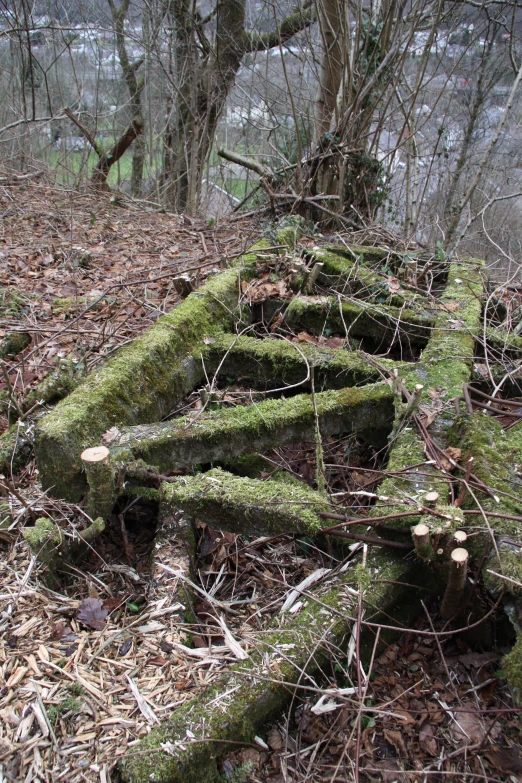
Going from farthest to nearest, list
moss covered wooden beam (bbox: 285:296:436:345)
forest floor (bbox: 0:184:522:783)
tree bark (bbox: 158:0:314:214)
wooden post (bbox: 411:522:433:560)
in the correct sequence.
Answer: tree bark (bbox: 158:0:314:214)
moss covered wooden beam (bbox: 285:296:436:345)
wooden post (bbox: 411:522:433:560)
forest floor (bbox: 0:184:522:783)

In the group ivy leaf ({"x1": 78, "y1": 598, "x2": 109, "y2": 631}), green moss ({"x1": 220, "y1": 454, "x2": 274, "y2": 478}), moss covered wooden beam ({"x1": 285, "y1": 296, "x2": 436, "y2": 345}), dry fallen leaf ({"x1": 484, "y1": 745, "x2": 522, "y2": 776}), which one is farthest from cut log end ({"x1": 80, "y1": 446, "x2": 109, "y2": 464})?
moss covered wooden beam ({"x1": 285, "y1": 296, "x2": 436, "y2": 345})

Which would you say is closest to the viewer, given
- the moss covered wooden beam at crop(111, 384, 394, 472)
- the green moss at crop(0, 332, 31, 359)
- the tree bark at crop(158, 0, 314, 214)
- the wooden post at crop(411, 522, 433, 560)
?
the wooden post at crop(411, 522, 433, 560)

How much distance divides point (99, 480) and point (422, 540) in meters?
1.36

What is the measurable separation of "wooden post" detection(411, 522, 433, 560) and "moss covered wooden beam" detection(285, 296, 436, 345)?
220 cm

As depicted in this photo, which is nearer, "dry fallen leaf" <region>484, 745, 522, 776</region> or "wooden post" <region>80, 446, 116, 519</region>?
"dry fallen leaf" <region>484, 745, 522, 776</region>

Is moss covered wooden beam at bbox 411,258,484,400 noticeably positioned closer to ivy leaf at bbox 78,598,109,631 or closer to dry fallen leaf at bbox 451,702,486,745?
dry fallen leaf at bbox 451,702,486,745

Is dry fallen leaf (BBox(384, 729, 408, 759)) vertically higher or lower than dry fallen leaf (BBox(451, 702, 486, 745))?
lower

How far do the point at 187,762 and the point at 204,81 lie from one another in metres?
12.1

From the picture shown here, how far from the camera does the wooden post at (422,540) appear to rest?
6.35ft

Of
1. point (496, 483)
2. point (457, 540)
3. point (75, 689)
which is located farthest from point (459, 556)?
point (75, 689)

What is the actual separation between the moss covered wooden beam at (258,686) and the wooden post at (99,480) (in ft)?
3.02

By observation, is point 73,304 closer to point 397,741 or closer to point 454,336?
point 454,336

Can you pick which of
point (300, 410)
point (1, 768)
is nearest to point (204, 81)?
point (300, 410)

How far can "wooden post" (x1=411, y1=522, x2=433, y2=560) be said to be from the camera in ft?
6.35
